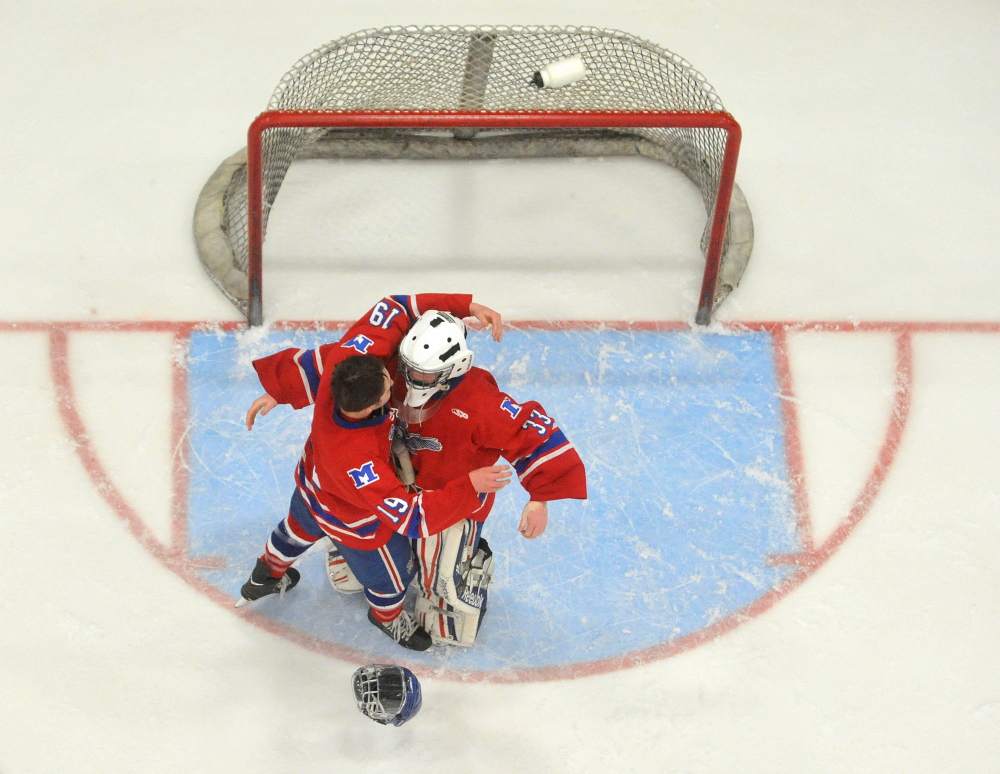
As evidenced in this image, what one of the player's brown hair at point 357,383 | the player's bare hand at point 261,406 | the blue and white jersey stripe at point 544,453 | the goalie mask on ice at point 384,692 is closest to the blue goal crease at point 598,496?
the goalie mask on ice at point 384,692

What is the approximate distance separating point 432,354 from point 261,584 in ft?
3.86

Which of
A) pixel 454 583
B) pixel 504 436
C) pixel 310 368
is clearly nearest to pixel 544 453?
pixel 504 436

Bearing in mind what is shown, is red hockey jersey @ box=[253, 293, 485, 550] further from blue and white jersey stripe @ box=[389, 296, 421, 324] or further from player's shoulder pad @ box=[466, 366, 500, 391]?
player's shoulder pad @ box=[466, 366, 500, 391]

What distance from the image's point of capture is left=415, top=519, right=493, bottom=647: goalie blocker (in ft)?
12.7

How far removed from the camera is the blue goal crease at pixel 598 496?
427cm

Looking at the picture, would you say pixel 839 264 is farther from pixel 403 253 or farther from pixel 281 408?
pixel 281 408

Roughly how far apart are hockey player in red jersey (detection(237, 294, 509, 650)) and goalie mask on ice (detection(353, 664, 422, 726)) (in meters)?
0.31

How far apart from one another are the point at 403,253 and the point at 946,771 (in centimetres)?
261

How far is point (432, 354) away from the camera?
134 inches

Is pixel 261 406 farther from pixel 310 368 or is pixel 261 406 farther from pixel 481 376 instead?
pixel 481 376

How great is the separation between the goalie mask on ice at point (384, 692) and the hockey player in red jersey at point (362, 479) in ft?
1.02

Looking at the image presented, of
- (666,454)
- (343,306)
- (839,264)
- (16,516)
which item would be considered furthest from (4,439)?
(839,264)

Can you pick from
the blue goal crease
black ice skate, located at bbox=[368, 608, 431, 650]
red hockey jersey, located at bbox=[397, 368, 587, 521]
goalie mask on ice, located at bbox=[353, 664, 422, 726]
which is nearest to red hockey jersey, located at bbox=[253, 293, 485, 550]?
red hockey jersey, located at bbox=[397, 368, 587, 521]

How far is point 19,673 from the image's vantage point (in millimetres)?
4105
